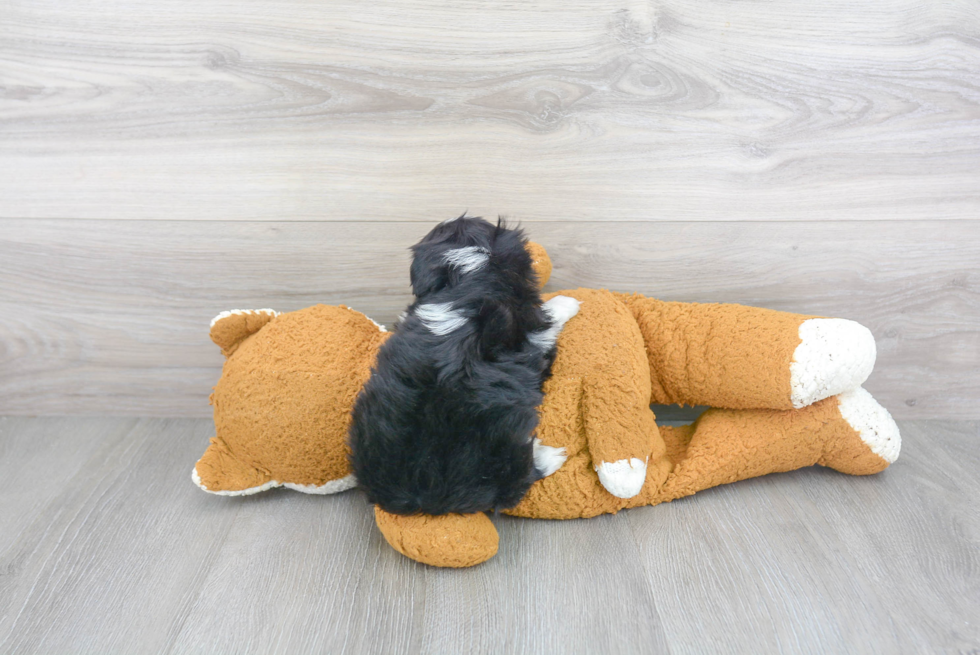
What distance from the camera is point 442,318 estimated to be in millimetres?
697

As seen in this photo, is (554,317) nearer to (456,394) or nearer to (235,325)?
(456,394)

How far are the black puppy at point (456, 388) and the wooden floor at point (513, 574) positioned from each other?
109 mm

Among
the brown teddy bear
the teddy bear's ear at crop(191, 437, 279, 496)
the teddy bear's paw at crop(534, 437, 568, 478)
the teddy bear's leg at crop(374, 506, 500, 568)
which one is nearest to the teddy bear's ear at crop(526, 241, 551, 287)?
the brown teddy bear

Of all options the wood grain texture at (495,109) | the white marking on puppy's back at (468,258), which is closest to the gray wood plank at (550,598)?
the white marking on puppy's back at (468,258)

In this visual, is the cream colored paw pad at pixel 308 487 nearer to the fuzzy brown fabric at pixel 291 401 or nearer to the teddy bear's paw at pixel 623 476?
the fuzzy brown fabric at pixel 291 401

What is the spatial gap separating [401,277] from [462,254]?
0.97 feet

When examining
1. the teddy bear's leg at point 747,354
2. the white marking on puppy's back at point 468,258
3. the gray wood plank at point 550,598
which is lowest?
the gray wood plank at point 550,598

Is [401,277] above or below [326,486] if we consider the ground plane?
above

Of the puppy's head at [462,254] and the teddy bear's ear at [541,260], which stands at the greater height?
the puppy's head at [462,254]

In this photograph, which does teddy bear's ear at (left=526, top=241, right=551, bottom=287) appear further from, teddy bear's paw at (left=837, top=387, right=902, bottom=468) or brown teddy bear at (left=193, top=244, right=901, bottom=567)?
teddy bear's paw at (left=837, top=387, right=902, bottom=468)

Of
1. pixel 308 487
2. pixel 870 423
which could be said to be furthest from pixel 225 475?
pixel 870 423

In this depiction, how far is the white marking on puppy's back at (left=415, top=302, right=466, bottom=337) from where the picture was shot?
692mm

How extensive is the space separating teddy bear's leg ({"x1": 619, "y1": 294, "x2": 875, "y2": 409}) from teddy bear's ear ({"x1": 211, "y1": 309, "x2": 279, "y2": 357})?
0.53 meters

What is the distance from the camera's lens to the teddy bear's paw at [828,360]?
79 cm
